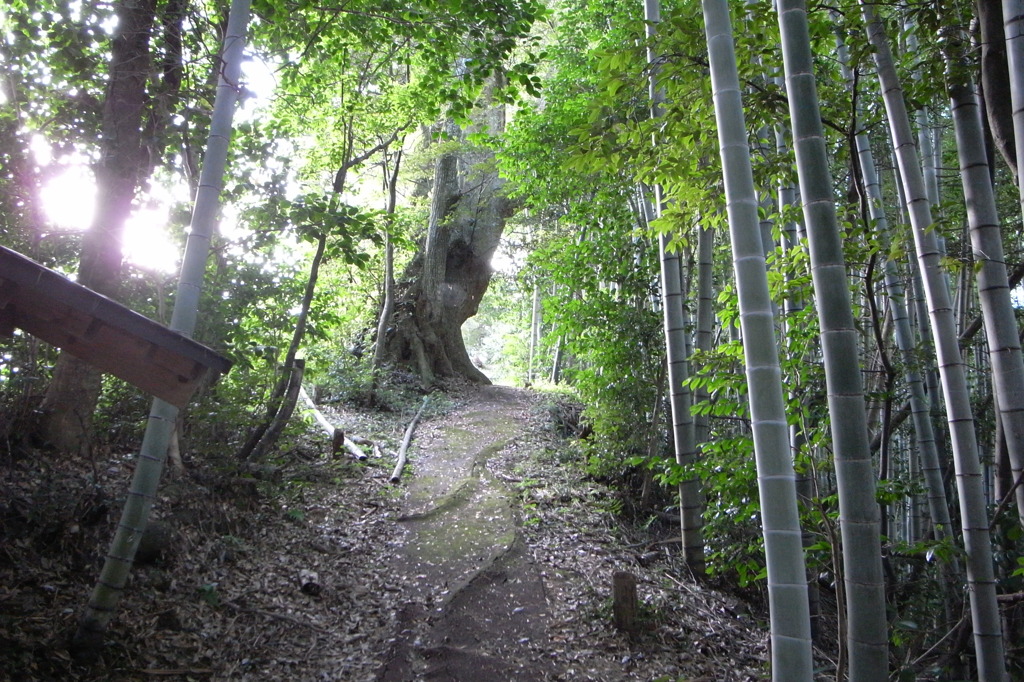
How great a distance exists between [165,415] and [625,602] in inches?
139

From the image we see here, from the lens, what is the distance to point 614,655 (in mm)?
4594

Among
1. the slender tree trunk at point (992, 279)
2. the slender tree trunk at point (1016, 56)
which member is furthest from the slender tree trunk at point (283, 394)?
the slender tree trunk at point (1016, 56)

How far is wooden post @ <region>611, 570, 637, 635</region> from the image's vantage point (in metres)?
4.82

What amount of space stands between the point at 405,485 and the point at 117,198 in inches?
173

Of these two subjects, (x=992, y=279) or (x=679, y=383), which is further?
(x=679, y=383)

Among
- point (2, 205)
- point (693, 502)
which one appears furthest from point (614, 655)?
point (2, 205)

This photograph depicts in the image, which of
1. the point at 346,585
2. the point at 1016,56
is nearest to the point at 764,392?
the point at 1016,56

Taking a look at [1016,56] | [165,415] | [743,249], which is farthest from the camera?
[165,415]

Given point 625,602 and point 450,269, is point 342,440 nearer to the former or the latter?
point 625,602

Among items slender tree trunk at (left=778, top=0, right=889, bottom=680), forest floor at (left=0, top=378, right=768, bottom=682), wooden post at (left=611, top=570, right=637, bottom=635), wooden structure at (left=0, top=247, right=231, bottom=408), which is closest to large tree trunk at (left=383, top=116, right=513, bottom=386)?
forest floor at (left=0, top=378, right=768, bottom=682)

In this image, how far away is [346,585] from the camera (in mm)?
5129

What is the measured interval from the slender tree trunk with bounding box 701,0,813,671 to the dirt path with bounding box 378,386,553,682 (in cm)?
225

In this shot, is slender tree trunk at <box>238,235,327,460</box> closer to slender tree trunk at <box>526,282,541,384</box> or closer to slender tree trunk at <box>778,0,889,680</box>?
slender tree trunk at <box>778,0,889,680</box>

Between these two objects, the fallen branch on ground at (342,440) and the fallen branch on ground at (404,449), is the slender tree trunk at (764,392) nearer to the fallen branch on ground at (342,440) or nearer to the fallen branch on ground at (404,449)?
the fallen branch on ground at (404,449)
